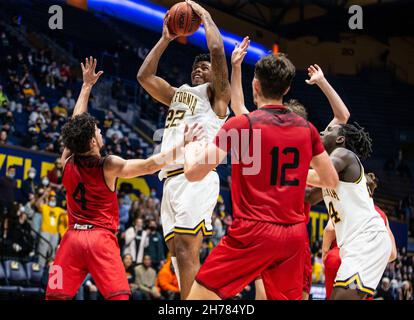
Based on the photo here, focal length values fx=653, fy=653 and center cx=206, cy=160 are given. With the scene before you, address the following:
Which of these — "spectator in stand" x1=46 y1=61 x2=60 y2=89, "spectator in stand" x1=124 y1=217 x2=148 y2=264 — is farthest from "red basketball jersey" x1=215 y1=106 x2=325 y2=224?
"spectator in stand" x1=46 y1=61 x2=60 y2=89

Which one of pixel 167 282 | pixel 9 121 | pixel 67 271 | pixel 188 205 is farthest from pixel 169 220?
pixel 9 121

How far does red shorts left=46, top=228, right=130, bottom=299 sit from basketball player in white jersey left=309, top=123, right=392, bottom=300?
1605 mm

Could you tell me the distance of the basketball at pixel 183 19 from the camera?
18.1 feet

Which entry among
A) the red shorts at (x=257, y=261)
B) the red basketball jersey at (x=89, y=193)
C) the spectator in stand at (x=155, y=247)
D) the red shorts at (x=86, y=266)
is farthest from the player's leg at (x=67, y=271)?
the spectator in stand at (x=155, y=247)

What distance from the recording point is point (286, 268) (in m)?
3.76

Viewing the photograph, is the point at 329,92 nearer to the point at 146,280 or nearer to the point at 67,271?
the point at 67,271

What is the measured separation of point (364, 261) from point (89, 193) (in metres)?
2.11

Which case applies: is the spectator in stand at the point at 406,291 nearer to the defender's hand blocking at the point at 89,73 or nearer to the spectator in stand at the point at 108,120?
the spectator in stand at the point at 108,120

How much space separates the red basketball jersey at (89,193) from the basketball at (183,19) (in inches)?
55.0

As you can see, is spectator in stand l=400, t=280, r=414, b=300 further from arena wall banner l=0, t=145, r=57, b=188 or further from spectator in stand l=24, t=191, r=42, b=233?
spectator in stand l=24, t=191, r=42, b=233

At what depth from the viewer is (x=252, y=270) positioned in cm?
370
